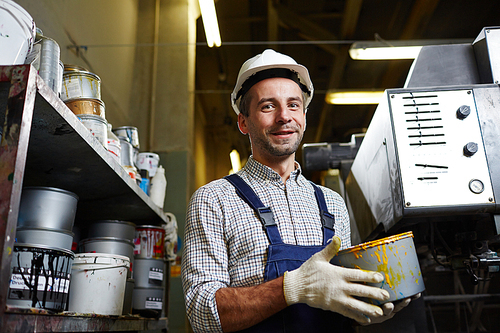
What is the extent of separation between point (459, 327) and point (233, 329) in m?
3.12

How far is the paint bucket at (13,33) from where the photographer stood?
1.09 metres

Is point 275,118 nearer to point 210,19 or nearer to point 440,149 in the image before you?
point 440,149

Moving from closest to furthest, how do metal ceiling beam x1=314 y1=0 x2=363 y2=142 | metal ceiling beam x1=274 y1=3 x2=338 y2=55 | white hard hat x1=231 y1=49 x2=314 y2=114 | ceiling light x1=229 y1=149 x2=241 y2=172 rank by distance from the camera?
white hard hat x1=231 y1=49 x2=314 y2=114 → metal ceiling beam x1=314 y1=0 x2=363 y2=142 → metal ceiling beam x1=274 y1=3 x2=338 y2=55 → ceiling light x1=229 y1=149 x2=241 y2=172

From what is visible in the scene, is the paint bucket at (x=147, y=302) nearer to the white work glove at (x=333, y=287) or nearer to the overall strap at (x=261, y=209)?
the overall strap at (x=261, y=209)

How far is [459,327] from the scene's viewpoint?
3592 mm

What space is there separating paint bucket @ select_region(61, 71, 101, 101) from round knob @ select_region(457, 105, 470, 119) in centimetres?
143

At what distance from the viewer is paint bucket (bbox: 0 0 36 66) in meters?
1.09

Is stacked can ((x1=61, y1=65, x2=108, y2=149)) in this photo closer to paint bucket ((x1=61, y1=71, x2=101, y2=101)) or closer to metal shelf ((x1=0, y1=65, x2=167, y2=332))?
paint bucket ((x1=61, y1=71, x2=101, y2=101))

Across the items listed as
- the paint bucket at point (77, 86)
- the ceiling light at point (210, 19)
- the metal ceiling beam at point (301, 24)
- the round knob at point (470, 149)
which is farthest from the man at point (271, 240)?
the metal ceiling beam at point (301, 24)

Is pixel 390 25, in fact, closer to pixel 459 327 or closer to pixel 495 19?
pixel 495 19

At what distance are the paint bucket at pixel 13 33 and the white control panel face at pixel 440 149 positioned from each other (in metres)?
1.19

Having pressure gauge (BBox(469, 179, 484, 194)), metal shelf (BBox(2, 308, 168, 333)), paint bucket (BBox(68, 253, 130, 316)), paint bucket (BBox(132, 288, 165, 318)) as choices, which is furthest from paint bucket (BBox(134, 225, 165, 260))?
pressure gauge (BBox(469, 179, 484, 194))

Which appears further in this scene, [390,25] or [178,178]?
[390,25]

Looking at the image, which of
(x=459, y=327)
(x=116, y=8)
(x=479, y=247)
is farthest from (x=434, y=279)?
(x=116, y=8)
